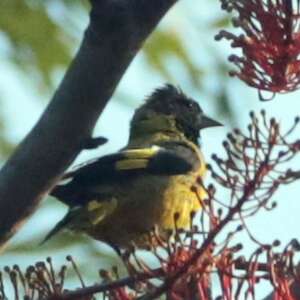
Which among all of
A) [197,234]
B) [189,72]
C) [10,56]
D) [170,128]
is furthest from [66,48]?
[170,128]

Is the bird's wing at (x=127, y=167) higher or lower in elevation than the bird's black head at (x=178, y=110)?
lower

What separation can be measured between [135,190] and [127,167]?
131 mm

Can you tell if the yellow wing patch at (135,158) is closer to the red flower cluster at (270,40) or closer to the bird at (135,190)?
the bird at (135,190)

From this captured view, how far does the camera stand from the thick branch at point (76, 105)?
8.91 ft

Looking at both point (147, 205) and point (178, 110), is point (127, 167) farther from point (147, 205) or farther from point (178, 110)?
point (178, 110)

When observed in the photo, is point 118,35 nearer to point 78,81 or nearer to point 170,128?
point 78,81

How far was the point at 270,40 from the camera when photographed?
9.56ft

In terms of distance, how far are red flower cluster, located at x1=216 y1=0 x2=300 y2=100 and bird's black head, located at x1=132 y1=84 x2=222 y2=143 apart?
2781mm

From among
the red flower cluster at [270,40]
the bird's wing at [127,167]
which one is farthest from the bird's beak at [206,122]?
the red flower cluster at [270,40]

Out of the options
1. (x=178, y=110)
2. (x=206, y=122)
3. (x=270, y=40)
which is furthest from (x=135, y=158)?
(x=270, y=40)

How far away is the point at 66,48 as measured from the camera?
320 centimetres

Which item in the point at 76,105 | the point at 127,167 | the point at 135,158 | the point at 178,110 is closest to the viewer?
the point at 76,105

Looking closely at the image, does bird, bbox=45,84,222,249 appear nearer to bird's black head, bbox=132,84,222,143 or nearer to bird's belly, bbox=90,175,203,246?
bird's belly, bbox=90,175,203,246

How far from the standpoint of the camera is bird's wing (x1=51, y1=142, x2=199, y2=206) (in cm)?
464
